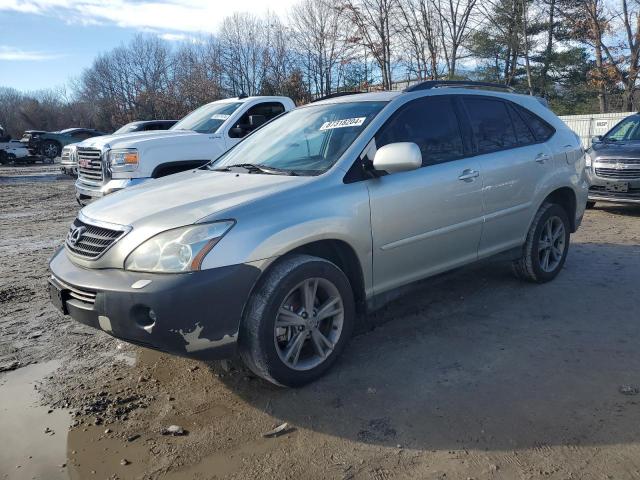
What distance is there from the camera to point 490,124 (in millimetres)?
4586

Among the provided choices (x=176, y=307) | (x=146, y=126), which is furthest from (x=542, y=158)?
(x=146, y=126)

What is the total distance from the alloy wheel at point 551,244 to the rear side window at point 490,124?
0.95 m

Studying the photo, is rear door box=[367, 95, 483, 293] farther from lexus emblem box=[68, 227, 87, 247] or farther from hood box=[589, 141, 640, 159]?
hood box=[589, 141, 640, 159]

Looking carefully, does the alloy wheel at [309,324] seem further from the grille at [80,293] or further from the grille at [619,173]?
the grille at [619,173]

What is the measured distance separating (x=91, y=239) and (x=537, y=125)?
3.99 m

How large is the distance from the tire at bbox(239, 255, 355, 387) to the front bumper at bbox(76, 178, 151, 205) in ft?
15.9

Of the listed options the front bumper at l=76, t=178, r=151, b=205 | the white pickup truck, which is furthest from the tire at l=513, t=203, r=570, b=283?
the front bumper at l=76, t=178, r=151, b=205

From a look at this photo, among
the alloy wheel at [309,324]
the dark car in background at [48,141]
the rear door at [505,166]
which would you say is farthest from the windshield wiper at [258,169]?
the dark car in background at [48,141]

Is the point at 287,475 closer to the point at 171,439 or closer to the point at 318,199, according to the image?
the point at 171,439

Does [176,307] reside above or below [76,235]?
below

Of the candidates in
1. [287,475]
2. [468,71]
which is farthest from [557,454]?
[468,71]

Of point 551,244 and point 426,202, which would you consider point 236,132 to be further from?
point 426,202

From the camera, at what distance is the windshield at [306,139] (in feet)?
12.2

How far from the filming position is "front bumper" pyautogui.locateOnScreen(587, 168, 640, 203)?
8.33 m
